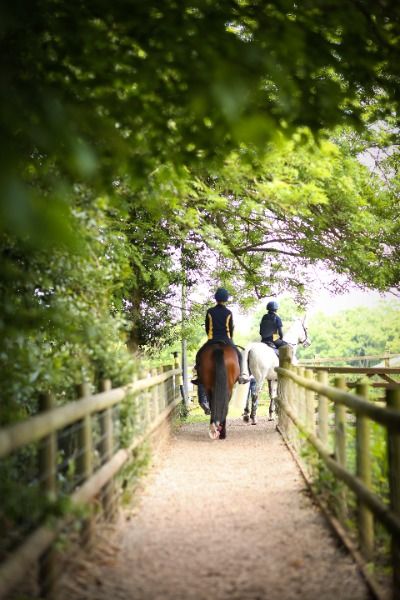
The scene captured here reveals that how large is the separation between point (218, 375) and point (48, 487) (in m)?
9.35

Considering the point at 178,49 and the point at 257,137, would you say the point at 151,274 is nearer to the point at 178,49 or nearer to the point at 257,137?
the point at 178,49

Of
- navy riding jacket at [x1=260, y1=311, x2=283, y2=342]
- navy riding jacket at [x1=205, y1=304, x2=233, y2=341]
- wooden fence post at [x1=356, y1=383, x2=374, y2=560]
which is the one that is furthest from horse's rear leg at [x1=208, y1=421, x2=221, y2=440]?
wooden fence post at [x1=356, y1=383, x2=374, y2=560]

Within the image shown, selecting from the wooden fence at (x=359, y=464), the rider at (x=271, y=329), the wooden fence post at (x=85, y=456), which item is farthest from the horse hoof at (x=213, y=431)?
the wooden fence post at (x=85, y=456)

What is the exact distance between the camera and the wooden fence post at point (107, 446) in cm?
701

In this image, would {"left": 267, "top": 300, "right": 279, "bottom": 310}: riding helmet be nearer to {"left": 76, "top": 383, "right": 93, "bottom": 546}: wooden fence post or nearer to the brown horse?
the brown horse

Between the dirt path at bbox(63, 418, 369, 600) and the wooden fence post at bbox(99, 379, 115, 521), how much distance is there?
26 cm

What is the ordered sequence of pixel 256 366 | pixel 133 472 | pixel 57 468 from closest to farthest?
pixel 57 468, pixel 133 472, pixel 256 366

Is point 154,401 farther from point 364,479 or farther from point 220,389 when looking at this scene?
point 364,479

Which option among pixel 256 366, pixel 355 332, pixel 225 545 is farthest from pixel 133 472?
pixel 355 332

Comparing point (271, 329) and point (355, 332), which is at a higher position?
point (355, 332)

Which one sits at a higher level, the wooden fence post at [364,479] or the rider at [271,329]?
the rider at [271,329]

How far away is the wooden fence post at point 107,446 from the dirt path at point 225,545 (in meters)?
0.26

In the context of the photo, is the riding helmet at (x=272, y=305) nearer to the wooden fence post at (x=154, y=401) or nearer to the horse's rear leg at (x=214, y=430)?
the horse's rear leg at (x=214, y=430)

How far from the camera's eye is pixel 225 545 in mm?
6691
